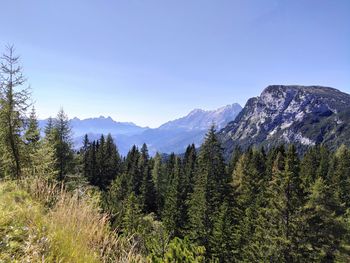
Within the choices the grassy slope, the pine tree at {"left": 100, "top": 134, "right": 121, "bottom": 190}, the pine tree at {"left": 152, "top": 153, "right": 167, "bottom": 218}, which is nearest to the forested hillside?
the grassy slope

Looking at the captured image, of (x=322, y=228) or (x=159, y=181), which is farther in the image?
(x=159, y=181)

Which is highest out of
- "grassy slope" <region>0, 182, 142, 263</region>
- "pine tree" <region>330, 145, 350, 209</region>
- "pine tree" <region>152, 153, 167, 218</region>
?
"grassy slope" <region>0, 182, 142, 263</region>

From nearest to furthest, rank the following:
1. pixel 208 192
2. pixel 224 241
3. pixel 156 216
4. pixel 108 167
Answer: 1. pixel 224 241
2. pixel 208 192
3. pixel 156 216
4. pixel 108 167

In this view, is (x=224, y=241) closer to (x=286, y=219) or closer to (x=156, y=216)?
(x=286, y=219)

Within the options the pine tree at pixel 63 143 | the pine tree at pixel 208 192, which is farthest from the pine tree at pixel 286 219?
the pine tree at pixel 63 143

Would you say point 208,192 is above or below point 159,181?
above

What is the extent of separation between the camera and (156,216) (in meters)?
52.2

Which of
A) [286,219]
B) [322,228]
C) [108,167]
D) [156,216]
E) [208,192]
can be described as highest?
[286,219]

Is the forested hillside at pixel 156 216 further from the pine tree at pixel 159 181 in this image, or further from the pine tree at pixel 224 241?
the pine tree at pixel 159 181

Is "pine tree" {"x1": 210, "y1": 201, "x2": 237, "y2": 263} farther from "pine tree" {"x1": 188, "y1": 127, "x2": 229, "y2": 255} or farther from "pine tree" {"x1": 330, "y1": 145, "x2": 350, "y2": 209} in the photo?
"pine tree" {"x1": 330, "y1": 145, "x2": 350, "y2": 209}


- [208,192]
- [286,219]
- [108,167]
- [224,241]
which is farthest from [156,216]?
[286,219]

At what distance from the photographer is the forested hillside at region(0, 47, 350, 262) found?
4.33 metres

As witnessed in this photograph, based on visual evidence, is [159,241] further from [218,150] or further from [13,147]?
[218,150]

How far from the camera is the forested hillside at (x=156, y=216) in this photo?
4.33 meters
